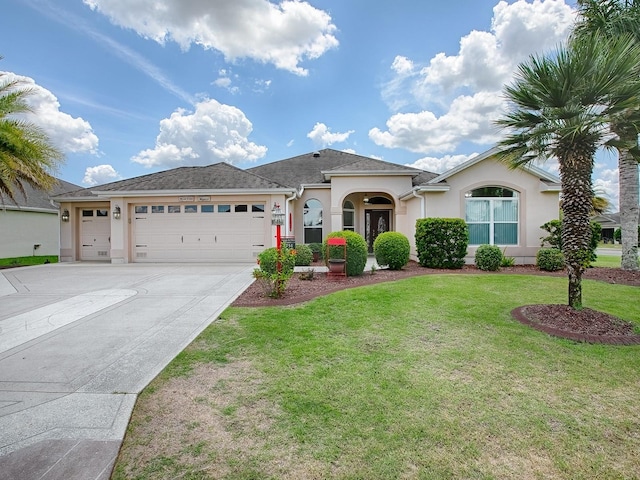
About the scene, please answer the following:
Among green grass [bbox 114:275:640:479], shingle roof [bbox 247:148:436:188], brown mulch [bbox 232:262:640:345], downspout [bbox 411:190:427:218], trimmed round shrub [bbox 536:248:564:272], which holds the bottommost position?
green grass [bbox 114:275:640:479]

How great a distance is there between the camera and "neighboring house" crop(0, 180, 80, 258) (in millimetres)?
17531

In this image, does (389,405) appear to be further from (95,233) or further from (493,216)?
(95,233)

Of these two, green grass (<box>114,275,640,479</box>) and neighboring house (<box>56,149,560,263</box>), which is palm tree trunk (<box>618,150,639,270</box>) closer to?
neighboring house (<box>56,149,560,263</box>)

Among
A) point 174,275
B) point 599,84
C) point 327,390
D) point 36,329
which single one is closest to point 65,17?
point 174,275

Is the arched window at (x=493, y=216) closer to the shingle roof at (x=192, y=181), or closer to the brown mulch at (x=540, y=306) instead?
the brown mulch at (x=540, y=306)

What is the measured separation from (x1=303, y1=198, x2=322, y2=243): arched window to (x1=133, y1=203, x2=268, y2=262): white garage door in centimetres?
315

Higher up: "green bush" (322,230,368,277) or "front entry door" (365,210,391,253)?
"front entry door" (365,210,391,253)

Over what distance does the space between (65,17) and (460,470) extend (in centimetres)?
1465

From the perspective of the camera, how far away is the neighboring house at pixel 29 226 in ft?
57.5

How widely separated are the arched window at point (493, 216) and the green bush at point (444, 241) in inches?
73.7

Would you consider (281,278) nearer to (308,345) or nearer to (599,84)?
(308,345)

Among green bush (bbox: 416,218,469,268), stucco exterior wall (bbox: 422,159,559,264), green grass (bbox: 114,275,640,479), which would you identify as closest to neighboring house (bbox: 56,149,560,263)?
stucco exterior wall (bbox: 422,159,559,264)

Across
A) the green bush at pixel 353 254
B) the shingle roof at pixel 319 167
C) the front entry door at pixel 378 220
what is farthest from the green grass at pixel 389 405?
the front entry door at pixel 378 220

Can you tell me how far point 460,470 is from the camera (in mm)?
2303
